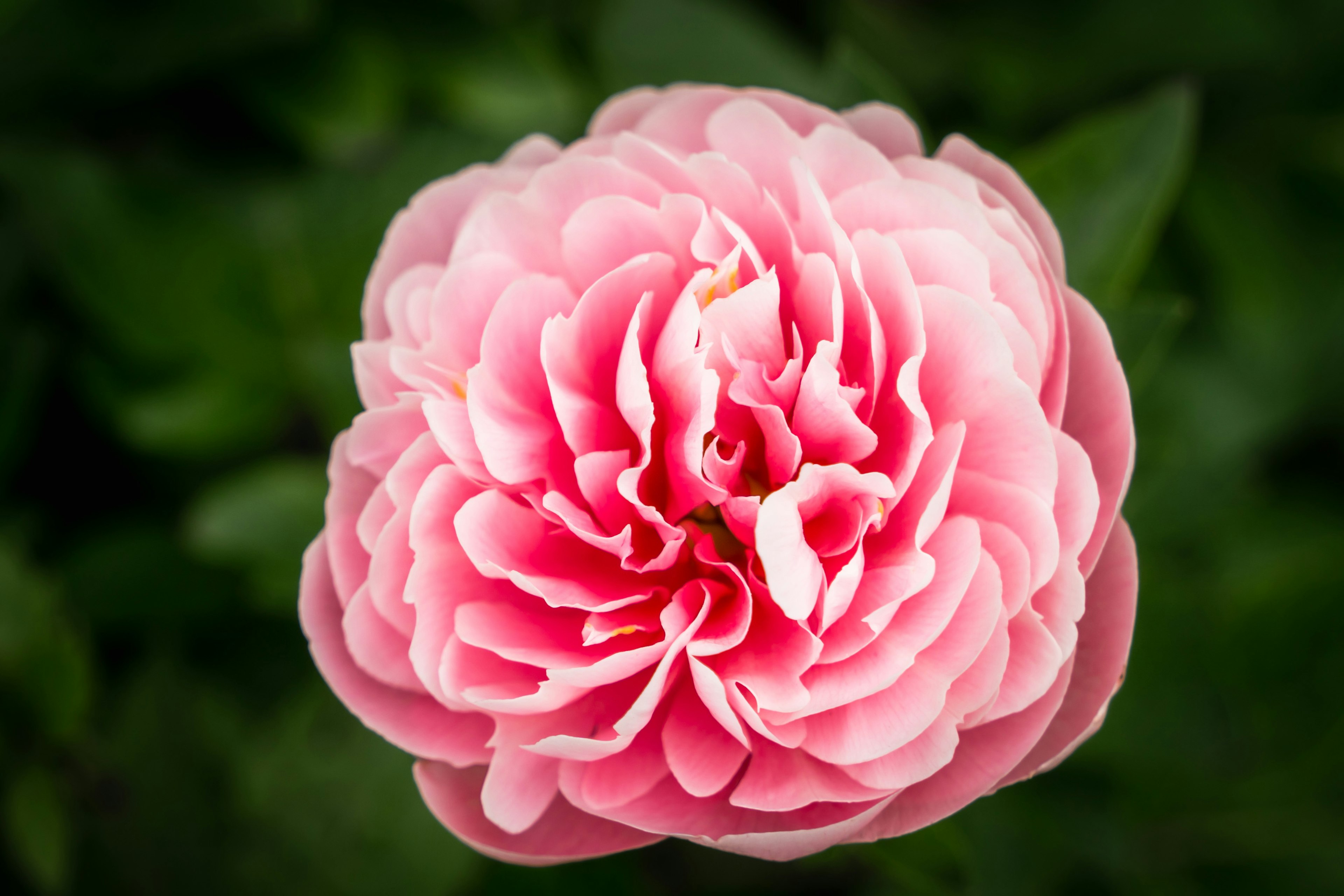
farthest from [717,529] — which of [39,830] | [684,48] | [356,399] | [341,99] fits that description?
[341,99]

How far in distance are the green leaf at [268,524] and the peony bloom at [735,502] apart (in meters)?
0.37

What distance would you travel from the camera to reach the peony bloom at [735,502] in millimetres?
515

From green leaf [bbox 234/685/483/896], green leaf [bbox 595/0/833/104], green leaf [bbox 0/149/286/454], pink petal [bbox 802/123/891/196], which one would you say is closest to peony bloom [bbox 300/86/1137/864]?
pink petal [bbox 802/123/891/196]

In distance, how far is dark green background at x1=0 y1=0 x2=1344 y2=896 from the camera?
876 millimetres

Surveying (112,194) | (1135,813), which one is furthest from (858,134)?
(112,194)

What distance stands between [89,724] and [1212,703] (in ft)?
3.49

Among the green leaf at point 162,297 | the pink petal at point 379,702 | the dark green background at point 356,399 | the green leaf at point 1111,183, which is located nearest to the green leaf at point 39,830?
the dark green background at point 356,399

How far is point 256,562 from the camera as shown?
0.97m

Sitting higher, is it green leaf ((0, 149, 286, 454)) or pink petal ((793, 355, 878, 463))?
pink petal ((793, 355, 878, 463))

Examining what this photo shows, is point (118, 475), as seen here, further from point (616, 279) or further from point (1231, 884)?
point (1231, 884)

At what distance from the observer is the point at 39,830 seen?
0.94 meters

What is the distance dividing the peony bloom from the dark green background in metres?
0.22

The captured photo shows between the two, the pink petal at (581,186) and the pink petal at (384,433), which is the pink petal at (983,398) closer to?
the pink petal at (581,186)

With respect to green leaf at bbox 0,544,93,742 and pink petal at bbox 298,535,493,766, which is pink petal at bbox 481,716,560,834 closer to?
pink petal at bbox 298,535,493,766
